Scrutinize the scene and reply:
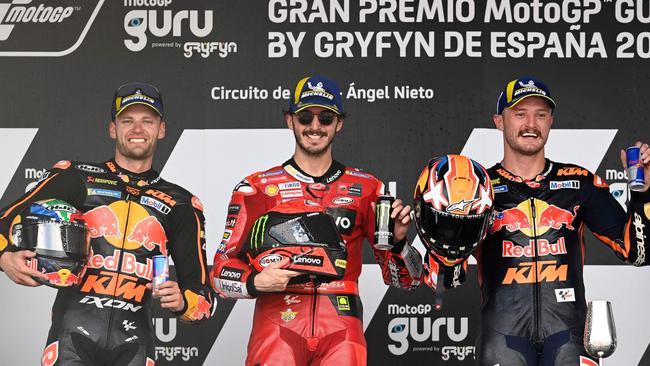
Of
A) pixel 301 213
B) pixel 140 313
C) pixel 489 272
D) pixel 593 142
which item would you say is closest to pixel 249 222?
pixel 301 213

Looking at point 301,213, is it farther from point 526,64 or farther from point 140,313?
point 526,64

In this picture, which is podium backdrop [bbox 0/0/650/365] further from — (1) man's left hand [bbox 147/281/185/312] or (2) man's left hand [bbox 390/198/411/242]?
(2) man's left hand [bbox 390/198/411/242]

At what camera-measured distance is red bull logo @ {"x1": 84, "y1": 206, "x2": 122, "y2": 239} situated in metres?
4.55

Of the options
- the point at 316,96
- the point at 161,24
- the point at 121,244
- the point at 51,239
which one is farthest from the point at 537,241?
the point at 161,24

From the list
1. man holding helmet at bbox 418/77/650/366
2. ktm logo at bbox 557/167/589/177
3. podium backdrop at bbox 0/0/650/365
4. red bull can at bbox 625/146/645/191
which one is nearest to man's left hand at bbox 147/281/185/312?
podium backdrop at bbox 0/0/650/365

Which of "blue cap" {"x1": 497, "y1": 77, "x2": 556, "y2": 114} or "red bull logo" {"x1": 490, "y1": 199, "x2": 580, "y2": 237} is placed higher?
"blue cap" {"x1": 497, "y1": 77, "x2": 556, "y2": 114}

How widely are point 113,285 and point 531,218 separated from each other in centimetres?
183

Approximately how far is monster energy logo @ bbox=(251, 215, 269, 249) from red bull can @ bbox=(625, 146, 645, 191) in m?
1.46

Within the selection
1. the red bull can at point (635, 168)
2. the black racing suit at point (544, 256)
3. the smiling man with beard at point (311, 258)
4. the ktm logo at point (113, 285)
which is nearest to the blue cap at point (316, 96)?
the smiling man with beard at point (311, 258)

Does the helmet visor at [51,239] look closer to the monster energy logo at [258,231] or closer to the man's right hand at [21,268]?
the man's right hand at [21,268]

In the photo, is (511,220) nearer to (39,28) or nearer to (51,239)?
(51,239)

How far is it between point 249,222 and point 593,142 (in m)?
2.01

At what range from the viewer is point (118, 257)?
4531 millimetres

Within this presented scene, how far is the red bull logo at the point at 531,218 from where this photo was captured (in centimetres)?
442
